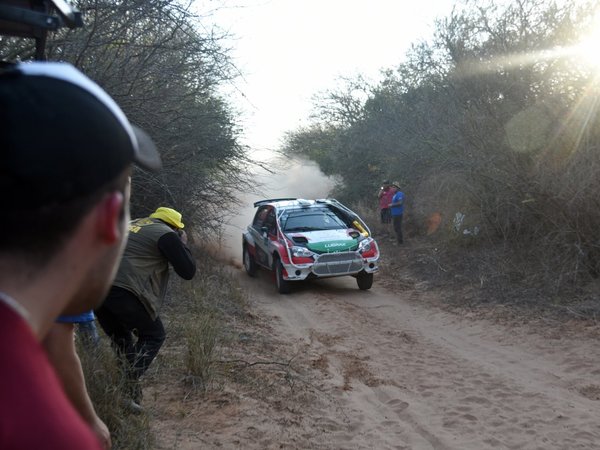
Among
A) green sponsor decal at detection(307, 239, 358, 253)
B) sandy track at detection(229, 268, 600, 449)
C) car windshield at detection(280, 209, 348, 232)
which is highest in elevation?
car windshield at detection(280, 209, 348, 232)

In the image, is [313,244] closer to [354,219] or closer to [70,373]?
[354,219]

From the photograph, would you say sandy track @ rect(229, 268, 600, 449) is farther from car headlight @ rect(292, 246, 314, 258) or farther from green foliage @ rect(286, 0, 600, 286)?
green foliage @ rect(286, 0, 600, 286)

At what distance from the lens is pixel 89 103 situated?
0.96 m

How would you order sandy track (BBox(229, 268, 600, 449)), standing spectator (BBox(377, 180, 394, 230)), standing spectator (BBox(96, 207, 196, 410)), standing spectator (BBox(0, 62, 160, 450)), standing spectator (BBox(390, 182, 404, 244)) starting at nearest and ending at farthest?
standing spectator (BBox(0, 62, 160, 450)) → standing spectator (BBox(96, 207, 196, 410)) → sandy track (BBox(229, 268, 600, 449)) → standing spectator (BBox(390, 182, 404, 244)) → standing spectator (BBox(377, 180, 394, 230))

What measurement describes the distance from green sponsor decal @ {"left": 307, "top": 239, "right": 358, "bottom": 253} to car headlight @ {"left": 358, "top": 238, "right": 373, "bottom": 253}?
0.10 metres

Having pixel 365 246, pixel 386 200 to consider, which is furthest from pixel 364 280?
pixel 386 200

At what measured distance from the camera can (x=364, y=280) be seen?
1096 cm

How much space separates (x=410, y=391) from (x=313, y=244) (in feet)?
16.3

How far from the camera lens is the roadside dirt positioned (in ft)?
14.7

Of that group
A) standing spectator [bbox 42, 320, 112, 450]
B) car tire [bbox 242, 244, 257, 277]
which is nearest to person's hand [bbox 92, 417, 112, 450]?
standing spectator [bbox 42, 320, 112, 450]

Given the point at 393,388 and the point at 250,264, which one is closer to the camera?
the point at 393,388

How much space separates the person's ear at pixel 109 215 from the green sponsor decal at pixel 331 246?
9.32 m

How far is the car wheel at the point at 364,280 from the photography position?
10867mm

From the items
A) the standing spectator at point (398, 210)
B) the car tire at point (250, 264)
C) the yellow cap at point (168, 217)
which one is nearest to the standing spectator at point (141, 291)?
the yellow cap at point (168, 217)
